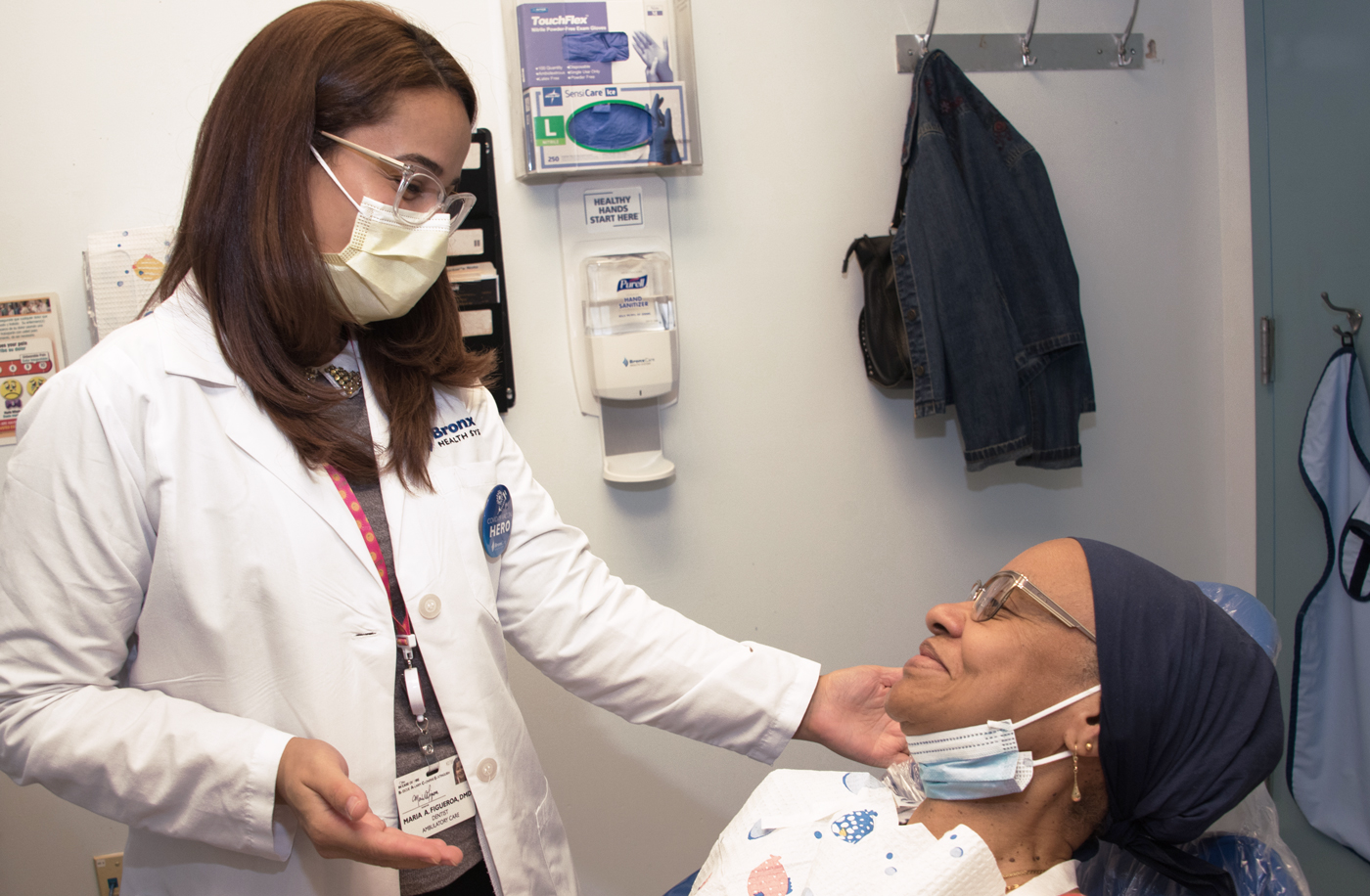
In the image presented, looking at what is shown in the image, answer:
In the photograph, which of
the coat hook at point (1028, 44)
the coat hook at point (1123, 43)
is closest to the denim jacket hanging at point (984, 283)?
the coat hook at point (1028, 44)

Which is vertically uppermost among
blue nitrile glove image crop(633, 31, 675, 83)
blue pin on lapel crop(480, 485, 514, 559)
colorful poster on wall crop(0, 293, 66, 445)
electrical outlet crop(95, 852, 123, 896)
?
blue nitrile glove image crop(633, 31, 675, 83)

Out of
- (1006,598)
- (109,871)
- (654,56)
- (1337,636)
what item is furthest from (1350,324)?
(109,871)

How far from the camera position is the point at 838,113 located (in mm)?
2084

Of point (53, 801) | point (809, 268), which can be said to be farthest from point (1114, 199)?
point (53, 801)

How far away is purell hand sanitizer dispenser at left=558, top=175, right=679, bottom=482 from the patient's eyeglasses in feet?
2.98

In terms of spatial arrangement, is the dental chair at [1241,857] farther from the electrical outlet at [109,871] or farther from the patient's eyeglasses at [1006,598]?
the electrical outlet at [109,871]

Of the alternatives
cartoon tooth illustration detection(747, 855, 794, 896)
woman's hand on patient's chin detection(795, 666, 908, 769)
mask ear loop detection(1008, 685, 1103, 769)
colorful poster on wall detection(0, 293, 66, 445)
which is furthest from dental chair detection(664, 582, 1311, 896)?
colorful poster on wall detection(0, 293, 66, 445)

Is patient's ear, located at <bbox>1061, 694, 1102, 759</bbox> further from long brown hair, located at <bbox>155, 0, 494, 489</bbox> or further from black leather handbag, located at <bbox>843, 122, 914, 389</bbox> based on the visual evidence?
black leather handbag, located at <bbox>843, 122, 914, 389</bbox>

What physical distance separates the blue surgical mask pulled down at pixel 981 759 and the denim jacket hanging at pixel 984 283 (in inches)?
38.1

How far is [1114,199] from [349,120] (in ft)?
6.35

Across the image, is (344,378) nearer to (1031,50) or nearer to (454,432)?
(454,432)

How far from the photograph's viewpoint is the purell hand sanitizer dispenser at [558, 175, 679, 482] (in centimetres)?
190

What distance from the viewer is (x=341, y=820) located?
2.91 ft

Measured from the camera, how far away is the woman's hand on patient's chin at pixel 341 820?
0.87 metres
